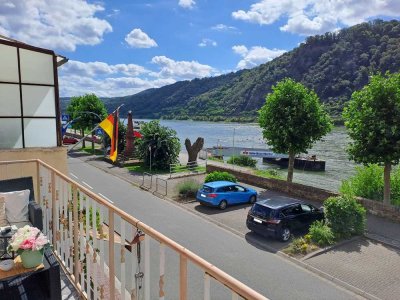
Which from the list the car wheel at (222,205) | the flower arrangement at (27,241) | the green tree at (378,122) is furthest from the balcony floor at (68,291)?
the green tree at (378,122)

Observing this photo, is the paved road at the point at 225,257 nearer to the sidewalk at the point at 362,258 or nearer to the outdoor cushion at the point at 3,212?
the sidewalk at the point at 362,258

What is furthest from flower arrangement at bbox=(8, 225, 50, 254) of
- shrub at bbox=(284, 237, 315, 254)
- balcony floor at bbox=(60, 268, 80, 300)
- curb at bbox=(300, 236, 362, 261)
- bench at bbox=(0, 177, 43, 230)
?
shrub at bbox=(284, 237, 315, 254)

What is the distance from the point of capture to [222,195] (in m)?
17.4

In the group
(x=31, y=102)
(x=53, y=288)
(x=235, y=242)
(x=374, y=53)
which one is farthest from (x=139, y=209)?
(x=374, y=53)

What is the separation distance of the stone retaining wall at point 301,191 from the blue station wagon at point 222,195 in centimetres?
308

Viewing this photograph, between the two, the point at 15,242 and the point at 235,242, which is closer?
the point at 15,242

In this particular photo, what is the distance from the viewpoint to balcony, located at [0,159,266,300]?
209cm

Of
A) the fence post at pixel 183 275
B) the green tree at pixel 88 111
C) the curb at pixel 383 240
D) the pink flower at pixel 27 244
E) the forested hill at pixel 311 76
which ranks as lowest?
the curb at pixel 383 240

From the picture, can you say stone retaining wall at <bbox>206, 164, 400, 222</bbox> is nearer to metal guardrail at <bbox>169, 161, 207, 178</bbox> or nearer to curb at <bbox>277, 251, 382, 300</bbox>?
metal guardrail at <bbox>169, 161, 207, 178</bbox>

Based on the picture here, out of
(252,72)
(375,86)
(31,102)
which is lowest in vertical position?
(31,102)

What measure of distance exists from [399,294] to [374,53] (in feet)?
435

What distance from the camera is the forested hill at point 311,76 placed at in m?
118

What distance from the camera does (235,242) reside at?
524 inches

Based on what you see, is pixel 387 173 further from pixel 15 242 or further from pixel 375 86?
pixel 15 242
